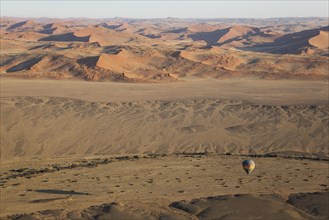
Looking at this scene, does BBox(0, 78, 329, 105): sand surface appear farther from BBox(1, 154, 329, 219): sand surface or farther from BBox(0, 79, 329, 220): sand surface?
BBox(1, 154, 329, 219): sand surface

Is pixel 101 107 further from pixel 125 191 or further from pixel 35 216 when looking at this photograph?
pixel 35 216

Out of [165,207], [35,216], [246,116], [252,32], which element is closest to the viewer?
[35,216]

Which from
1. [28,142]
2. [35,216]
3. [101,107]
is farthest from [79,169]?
[101,107]

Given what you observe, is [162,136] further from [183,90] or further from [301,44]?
[301,44]

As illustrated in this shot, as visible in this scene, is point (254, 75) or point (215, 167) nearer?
point (215, 167)

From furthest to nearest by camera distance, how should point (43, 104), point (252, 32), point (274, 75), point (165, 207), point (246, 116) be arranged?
1. point (252, 32)
2. point (274, 75)
3. point (43, 104)
4. point (246, 116)
5. point (165, 207)

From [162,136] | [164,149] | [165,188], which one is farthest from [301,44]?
[165,188]

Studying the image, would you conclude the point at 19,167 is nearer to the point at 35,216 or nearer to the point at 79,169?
the point at 79,169

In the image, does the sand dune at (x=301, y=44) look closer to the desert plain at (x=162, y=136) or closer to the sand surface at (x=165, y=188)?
the desert plain at (x=162, y=136)
